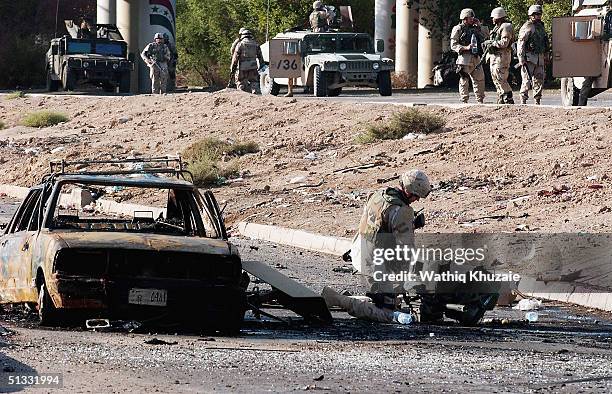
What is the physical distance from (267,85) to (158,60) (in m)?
3.12

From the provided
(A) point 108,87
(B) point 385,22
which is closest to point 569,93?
(B) point 385,22

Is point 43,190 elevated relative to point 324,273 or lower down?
elevated

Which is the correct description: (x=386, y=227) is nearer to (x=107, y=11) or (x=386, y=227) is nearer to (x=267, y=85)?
(x=267, y=85)

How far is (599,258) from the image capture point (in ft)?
53.2

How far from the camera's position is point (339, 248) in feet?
64.7

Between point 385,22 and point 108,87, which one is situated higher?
point 385,22

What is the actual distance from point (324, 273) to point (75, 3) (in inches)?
2401

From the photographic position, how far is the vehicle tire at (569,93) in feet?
95.6

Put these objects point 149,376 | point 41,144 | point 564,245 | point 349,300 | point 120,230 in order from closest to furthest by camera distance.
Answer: point 149,376 < point 120,230 < point 349,300 < point 564,245 < point 41,144

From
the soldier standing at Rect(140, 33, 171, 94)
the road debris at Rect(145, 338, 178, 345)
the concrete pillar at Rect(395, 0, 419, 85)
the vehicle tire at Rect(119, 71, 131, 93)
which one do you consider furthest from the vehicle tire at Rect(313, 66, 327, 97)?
the road debris at Rect(145, 338, 178, 345)

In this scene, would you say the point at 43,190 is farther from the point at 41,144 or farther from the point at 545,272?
the point at 41,144

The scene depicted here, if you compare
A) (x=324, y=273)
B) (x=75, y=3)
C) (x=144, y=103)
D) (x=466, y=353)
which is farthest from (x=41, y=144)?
(x=75, y=3)

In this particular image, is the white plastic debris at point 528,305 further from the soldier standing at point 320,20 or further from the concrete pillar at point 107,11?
the concrete pillar at point 107,11

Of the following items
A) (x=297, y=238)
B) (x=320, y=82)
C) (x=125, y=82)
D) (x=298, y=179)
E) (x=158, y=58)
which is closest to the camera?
(x=297, y=238)
